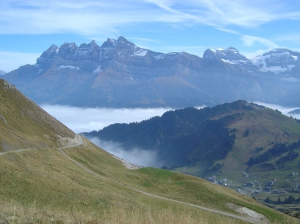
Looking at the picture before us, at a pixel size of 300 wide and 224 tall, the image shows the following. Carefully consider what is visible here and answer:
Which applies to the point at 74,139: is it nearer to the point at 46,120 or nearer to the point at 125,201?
the point at 46,120

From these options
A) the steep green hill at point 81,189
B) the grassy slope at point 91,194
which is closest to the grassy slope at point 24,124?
the steep green hill at point 81,189

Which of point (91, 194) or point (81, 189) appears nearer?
point (91, 194)

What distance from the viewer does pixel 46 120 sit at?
99.4 metres


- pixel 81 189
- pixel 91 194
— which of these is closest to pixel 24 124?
pixel 81 189

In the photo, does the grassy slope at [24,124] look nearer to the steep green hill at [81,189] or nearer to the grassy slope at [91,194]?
the steep green hill at [81,189]

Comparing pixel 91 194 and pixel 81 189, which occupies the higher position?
pixel 81 189

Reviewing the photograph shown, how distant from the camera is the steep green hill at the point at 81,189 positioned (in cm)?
2403

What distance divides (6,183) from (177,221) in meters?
21.0

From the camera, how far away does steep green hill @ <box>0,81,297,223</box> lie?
78.8 ft

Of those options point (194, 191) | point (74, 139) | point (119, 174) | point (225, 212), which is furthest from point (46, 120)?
point (225, 212)

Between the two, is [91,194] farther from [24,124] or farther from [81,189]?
[24,124]

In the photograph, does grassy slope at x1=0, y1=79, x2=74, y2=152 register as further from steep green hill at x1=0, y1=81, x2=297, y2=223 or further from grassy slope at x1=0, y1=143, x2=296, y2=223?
grassy slope at x1=0, y1=143, x2=296, y2=223

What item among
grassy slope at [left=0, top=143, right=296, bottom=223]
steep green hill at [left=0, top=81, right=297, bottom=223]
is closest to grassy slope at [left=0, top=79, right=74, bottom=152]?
steep green hill at [left=0, top=81, right=297, bottom=223]

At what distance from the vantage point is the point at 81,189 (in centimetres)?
4194
